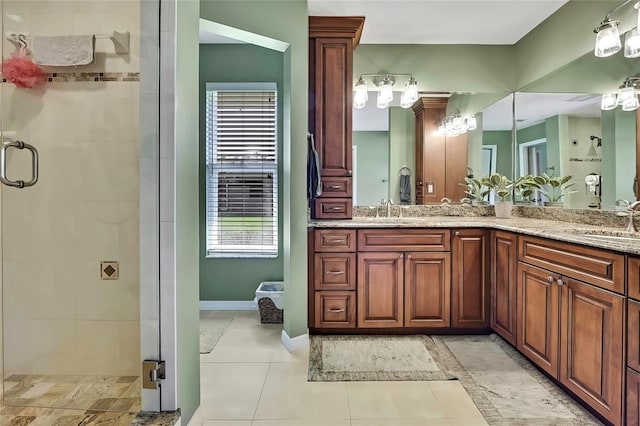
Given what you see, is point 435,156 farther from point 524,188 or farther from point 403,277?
point 403,277

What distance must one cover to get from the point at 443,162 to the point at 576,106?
1.09m

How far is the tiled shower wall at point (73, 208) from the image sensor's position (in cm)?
196

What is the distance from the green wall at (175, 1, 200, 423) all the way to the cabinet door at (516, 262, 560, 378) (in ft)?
6.24

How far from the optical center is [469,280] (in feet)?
9.32

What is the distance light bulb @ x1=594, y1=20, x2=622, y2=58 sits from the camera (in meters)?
2.22

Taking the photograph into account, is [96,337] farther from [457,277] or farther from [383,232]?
[457,277]

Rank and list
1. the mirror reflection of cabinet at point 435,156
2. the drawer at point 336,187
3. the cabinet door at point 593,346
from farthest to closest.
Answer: the mirror reflection of cabinet at point 435,156, the drawer at point 336,187, the cabinet door at point 593,346

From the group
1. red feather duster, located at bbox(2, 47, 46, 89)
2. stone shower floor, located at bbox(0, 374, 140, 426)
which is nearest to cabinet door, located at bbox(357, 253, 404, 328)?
stone shower floor, located at bbox(0, 374, 140, 426)

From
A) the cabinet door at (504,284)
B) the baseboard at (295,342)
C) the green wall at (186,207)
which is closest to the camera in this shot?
the green wall at (186,207)

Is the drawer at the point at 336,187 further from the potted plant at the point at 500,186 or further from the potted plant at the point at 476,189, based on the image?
the potted plant at the point at 500,186

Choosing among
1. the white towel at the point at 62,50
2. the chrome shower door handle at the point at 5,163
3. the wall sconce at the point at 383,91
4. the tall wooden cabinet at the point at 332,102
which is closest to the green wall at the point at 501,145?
the wall sconce at the point at 383,91

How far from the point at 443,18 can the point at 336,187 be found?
1.66 meters

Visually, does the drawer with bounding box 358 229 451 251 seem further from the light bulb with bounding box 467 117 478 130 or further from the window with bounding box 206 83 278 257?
the light bulb with bounding box 467 117 478 130

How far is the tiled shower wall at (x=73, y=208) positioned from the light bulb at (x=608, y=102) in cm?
294
